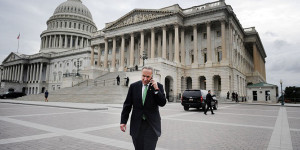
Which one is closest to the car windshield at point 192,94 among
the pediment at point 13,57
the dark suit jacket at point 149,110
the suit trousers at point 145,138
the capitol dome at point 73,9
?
the dark suit jacket at point 149,110

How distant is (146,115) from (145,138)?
0.38m

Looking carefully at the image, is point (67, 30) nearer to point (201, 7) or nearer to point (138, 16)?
point (138, 16)

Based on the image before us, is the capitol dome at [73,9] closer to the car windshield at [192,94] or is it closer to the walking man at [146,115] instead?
the car windshield at [192,94]

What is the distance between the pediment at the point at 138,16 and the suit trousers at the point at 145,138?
39.2 metres

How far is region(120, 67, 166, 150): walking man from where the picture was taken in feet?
10.6

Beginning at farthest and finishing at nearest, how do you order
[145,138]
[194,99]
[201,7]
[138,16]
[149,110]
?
1. [138,16]
2. [201,7]
3. [194,99]
4. [149,110]
5. [145,138]

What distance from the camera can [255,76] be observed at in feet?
168

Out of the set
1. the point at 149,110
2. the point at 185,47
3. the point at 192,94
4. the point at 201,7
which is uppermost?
the point at 201,7

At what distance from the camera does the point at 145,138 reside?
3.24 meters

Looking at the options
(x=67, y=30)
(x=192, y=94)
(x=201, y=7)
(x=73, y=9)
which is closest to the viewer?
(x=192, y=94)

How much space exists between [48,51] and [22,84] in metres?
18.3

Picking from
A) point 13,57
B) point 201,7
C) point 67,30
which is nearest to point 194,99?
point 201,7

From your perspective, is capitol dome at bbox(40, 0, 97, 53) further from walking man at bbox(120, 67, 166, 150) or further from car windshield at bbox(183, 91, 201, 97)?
walking man at bbox(120, 67, 166, 150)

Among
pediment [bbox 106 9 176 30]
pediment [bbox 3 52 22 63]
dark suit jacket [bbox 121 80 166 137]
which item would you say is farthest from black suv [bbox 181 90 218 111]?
pediment [bbox 3 52 22 63]
